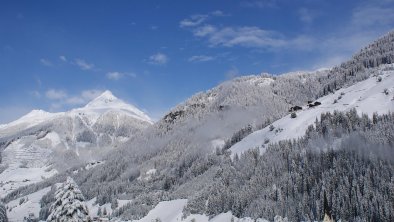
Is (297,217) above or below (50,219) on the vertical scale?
below

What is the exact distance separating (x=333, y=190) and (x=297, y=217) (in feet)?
59.7

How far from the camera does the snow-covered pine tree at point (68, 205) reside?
40219 mm

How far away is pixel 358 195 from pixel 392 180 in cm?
1342

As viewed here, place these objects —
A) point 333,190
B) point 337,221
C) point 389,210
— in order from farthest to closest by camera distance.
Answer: point 333,190, point 337,221, point 389,210

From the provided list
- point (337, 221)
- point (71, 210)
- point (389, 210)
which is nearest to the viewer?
point (71, 210)

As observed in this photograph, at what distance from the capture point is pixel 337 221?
18262 cm

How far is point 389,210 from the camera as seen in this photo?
562 ft

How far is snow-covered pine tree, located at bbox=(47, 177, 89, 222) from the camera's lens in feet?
132

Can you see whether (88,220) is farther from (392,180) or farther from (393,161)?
(393,161)

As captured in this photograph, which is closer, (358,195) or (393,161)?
(358,195)

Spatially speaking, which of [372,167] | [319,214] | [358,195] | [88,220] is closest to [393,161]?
[372,167]

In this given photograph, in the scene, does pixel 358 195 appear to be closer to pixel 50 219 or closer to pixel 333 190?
pixel 333 190

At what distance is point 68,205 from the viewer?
1585 inches

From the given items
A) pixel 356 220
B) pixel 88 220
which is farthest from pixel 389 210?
pixel 88 220
